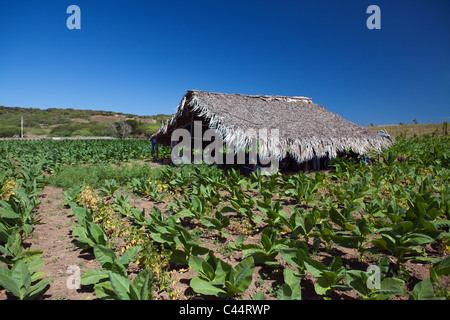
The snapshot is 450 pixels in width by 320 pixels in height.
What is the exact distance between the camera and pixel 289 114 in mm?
12562

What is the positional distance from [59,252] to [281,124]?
9338 mm

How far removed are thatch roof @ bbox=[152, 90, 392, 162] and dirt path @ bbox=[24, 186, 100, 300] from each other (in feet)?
19.1

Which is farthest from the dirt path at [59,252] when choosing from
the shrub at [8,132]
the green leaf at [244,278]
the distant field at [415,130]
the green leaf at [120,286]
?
the shrub at [8,132]

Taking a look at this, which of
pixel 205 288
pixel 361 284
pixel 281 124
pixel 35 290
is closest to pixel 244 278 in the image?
pixel 205 288

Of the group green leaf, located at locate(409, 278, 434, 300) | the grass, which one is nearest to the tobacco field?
green leaf, located at locate(409, 278, 434, 300)

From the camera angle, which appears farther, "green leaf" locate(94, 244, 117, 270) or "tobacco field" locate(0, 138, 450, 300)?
"green leaf" locate(94, 244, 117, 270)

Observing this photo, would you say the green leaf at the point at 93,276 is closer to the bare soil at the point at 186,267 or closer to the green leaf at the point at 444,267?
the bare soil at the point at 186,267

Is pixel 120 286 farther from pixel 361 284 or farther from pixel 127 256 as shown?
pixel 361 284

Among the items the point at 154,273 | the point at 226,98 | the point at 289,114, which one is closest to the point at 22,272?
the point at 154,273

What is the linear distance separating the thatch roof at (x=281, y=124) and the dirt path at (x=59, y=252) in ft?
19.1

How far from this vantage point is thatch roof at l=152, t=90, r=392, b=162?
9047 mm

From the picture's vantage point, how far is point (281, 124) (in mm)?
10578

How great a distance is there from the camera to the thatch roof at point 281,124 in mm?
9047

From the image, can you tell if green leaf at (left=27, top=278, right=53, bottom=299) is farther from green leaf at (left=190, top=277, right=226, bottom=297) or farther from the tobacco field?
green leaf at (left=190, top=277, right=226, bottom=297)
